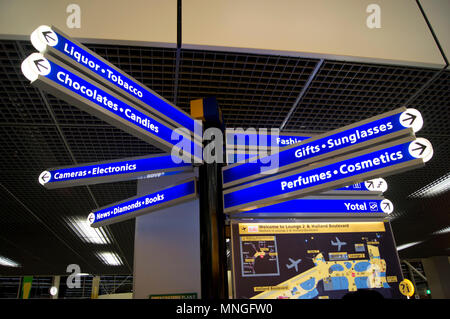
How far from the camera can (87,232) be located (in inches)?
305

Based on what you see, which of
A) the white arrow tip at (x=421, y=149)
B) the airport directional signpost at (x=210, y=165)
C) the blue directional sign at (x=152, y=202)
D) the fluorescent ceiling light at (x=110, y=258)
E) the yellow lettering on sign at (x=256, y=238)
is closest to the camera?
the airport directional signpost at (x=210, y=165)

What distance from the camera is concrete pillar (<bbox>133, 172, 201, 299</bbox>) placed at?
334 centimetres

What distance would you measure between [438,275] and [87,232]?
1442 centimetres

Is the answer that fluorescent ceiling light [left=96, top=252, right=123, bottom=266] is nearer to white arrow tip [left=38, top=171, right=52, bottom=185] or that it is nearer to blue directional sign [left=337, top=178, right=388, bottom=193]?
white arrow tip [left=38, top=171, right=52, bottom=185]

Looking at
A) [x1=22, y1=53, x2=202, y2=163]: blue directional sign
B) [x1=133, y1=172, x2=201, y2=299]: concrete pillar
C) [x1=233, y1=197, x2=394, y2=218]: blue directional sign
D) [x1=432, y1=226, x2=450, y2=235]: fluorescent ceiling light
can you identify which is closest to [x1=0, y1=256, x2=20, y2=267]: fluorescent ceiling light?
[x1=133, y1=172, x2=201, y2=299]: concrete pillar

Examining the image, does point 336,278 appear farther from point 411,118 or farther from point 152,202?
point 152,202

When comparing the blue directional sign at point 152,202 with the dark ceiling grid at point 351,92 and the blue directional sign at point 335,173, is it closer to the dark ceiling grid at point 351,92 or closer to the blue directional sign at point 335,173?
the blue directional sign at point 335,173

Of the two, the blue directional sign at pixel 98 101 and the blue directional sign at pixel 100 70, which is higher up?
the blue directional sign at pixel 100 70

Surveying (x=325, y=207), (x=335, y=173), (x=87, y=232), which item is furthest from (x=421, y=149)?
(x=87, y=232)

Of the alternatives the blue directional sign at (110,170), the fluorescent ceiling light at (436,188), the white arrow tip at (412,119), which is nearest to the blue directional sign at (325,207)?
the blue directional sign at (110,170)

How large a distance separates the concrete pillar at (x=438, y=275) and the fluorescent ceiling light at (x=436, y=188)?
10.1 meters

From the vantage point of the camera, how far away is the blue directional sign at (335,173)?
2059mm

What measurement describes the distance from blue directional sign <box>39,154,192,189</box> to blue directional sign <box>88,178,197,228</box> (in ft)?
0.53

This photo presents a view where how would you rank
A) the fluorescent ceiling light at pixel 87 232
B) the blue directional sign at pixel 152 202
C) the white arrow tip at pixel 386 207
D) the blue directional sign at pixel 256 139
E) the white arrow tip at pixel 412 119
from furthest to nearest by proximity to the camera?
the fluorescent ceiling light at pixel 87 232
the white arrow tip at pixel 386 207
the blue directional sign at pixel 256 139
the blue directional sign at pixel 152 202
the white arrow tip at pixel 412 119
